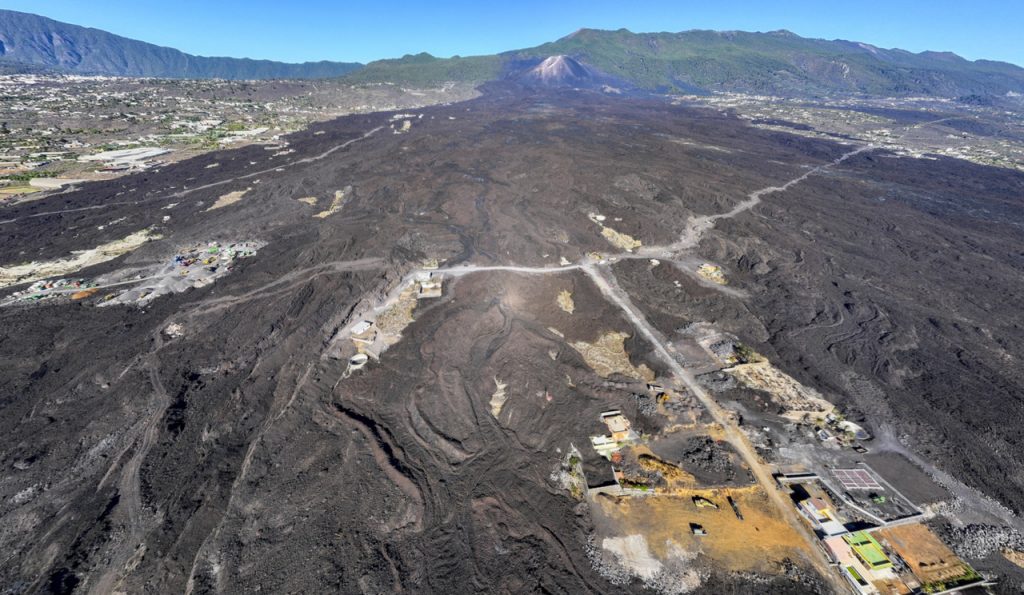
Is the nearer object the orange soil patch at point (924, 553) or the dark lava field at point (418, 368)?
the orange soil patch at point (924, 553)

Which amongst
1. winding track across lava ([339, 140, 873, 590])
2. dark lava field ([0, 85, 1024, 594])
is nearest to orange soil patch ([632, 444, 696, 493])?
dark lava field ([0, 85, 1024, 594])

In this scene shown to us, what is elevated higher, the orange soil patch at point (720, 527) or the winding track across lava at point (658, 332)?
the winding track across lava at point (658, 332)

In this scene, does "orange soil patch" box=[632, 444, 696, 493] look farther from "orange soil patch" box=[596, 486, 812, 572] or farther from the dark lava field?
the dark lava field

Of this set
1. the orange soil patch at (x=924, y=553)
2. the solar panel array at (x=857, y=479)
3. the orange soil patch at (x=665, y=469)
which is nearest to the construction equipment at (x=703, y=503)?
the orange soil patch at (x=665, y=469)

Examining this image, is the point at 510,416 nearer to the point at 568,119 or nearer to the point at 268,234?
the point at 268,234

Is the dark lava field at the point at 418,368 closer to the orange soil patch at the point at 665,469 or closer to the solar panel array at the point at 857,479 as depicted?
the orange soil patch at the point at 665,469

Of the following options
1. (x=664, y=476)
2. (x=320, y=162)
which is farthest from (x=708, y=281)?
(x=320, y=162)
